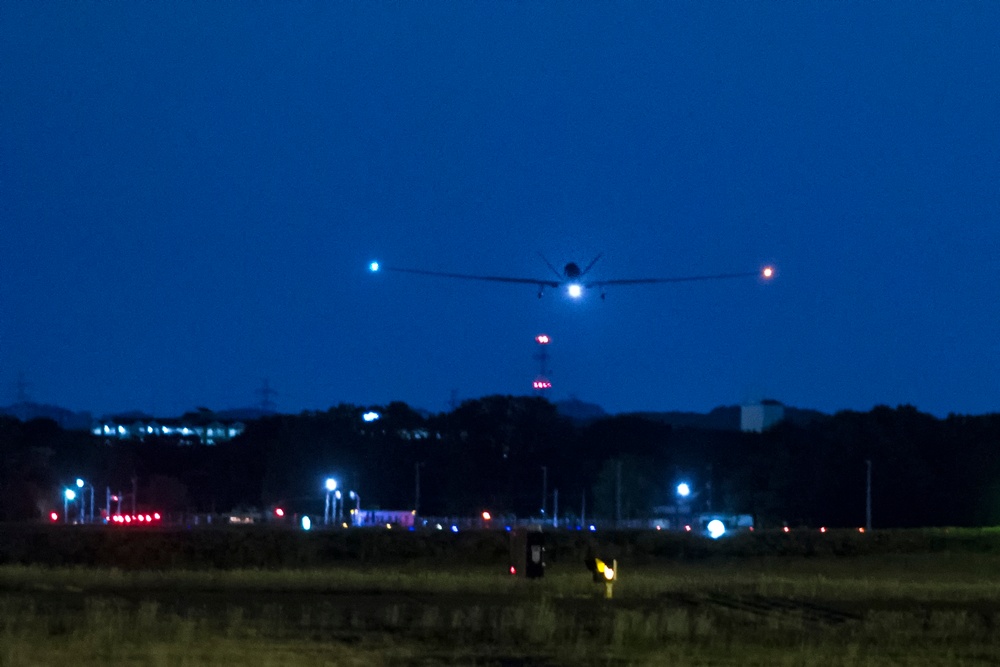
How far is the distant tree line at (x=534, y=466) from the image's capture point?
269 feet

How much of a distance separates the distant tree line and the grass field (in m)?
45.8

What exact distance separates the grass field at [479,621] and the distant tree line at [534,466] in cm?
4579

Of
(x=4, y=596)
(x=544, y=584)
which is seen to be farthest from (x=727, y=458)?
(x=4, y=596)

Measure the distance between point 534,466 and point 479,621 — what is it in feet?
263

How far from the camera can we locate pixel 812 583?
115 feet

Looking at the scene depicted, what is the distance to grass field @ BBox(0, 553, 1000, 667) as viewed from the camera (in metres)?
19.6

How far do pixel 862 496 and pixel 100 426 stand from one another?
10085 centimetres

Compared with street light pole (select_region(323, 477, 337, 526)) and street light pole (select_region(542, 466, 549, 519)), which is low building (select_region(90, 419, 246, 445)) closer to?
street light pole (select_region(542, 466, 549, 519))

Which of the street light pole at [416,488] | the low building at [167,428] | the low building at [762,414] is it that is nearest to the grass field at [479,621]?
the street light pole at [416,488]

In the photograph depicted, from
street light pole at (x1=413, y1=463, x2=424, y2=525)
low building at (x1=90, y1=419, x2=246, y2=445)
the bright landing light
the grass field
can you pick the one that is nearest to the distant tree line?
street light pole at (x1=413, y1=463, x2=424, y2=525)

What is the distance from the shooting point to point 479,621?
23.9m

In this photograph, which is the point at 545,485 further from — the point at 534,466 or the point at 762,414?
the point at 762,414

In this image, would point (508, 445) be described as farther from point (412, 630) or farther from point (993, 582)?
point (412, 630)

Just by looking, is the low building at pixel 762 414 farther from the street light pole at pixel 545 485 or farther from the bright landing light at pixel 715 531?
the bright landing light at pixel 715 531
